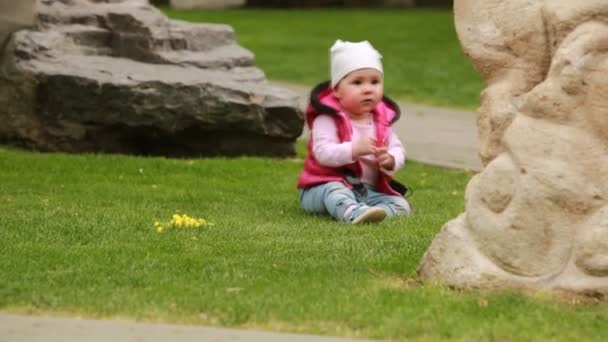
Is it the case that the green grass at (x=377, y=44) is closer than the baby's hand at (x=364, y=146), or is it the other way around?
the baby's hand at (x=364, y=146)

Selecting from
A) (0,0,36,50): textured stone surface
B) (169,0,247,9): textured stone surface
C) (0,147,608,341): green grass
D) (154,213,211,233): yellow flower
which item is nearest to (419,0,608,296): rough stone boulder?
(0,147,608,341): green grass

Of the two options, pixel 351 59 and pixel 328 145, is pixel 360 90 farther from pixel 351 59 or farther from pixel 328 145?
pixel 328 145

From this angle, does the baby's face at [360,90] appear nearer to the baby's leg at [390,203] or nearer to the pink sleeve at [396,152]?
the pink sleeve at [396,152]

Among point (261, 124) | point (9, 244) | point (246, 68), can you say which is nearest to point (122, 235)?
point (9, 244)

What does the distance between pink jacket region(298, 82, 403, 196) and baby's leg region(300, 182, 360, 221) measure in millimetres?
74

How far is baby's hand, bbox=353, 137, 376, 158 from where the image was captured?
8922mm

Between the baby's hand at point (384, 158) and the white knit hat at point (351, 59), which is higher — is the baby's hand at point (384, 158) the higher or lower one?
the lower one

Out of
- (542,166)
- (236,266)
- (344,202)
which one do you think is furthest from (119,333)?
(344,202)

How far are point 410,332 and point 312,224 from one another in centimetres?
287

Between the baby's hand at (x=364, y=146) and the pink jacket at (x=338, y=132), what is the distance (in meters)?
0.25

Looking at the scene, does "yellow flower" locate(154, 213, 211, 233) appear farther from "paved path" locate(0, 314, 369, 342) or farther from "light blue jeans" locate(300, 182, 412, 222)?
"paved path" locate(0, 314, 369, 342)

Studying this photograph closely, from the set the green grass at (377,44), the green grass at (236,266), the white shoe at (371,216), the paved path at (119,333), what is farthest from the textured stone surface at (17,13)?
the green grass at (377,44)

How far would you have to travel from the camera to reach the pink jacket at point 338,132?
30.2 ft

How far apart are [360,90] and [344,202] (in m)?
0.70
